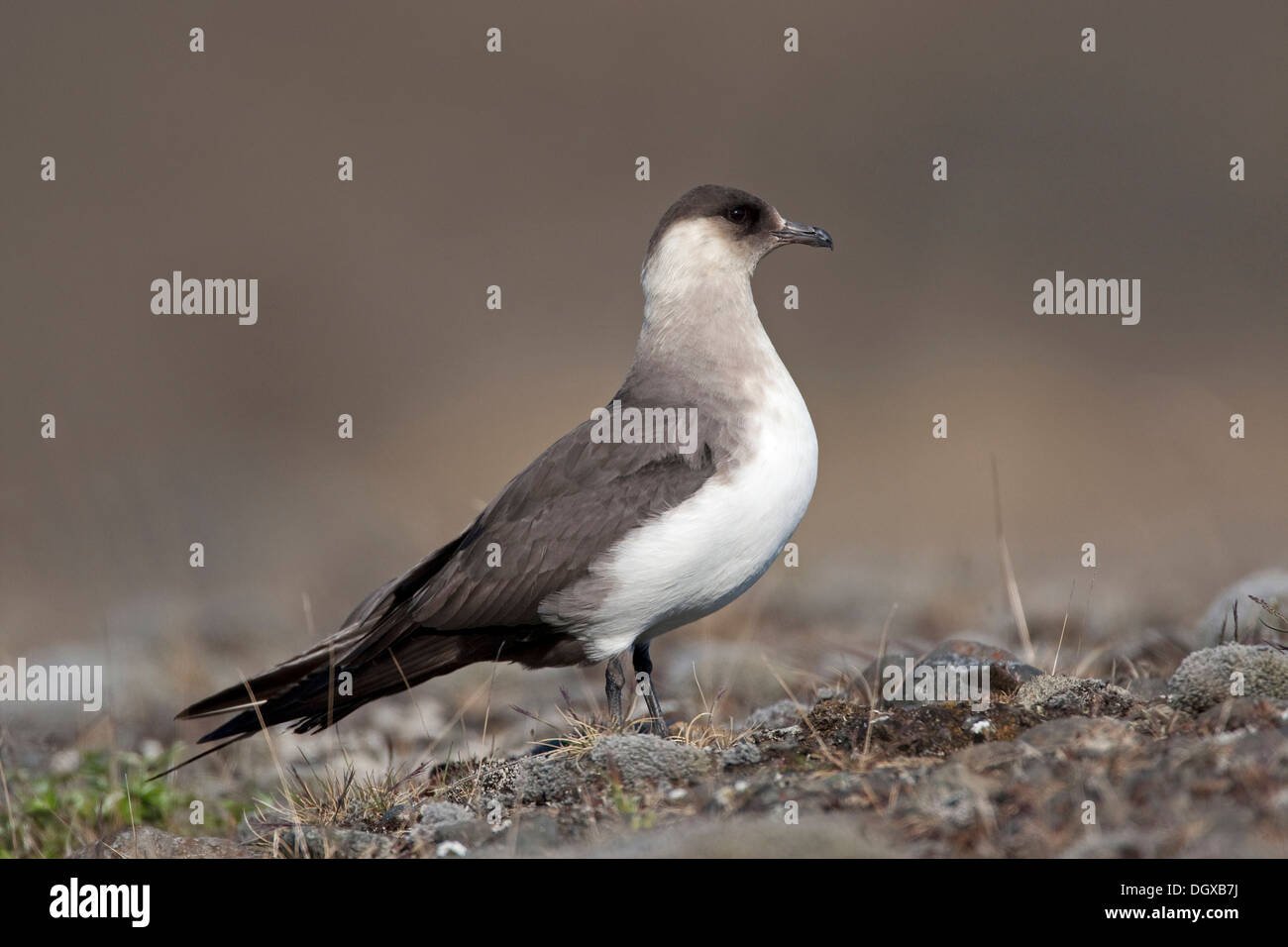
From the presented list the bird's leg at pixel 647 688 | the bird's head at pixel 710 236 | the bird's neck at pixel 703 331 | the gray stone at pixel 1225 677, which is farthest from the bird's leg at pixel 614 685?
the gray stone at pixel 1225 677

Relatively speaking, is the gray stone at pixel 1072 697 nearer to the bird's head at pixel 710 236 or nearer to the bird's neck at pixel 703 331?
the bird's neck at pixel 703 331

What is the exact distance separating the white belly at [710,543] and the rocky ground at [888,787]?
469 mm

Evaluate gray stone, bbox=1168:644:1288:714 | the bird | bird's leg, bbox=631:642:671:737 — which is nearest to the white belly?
the bird

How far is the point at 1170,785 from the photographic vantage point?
3578 millimetres

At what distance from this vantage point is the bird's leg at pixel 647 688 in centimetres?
531

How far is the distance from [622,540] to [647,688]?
0.71 meters

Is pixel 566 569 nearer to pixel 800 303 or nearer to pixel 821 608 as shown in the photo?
pixel 821 608

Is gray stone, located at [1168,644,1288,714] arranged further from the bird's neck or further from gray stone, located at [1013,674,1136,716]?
the bird's neck

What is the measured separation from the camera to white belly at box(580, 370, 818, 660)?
510 cm

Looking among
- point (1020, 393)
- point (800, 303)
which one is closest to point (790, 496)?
point (1020, 393)

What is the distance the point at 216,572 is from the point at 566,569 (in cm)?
800

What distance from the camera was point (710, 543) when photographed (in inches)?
200

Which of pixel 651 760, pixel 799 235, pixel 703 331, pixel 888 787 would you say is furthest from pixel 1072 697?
pixel 799 235

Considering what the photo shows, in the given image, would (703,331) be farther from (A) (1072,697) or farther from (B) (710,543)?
(A) (1072,697)
